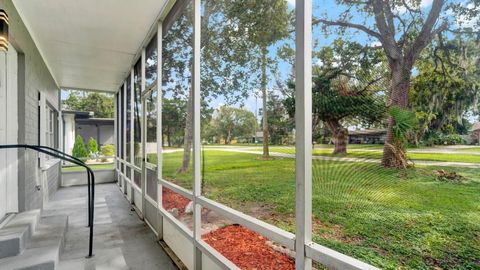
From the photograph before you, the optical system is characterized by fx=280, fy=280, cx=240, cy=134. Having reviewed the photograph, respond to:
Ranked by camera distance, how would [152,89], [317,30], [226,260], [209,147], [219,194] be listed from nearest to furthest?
[317,30], [226,260], [219,194], [209,147], [152,89]

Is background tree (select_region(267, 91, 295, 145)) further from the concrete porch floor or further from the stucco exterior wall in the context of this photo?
the stucco exterior wall

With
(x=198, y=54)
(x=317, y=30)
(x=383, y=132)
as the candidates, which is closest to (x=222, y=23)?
(x=198, y=54)

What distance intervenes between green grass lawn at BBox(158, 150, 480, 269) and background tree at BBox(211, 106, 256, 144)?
17.1 inches

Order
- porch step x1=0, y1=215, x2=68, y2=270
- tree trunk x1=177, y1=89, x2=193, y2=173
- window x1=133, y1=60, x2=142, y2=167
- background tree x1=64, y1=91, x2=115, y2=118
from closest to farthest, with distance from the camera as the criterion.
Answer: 1. porch step x1=0, y1=215, x2=68, y2=270
2. tree trunk x1=177, y1=89, x2=193, y2=173
3. window x1=133, y1=60, x2=142, y2=167
4. background tree x1=64, y1=91, x2=115, y2=118

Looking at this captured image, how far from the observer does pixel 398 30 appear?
102 cm

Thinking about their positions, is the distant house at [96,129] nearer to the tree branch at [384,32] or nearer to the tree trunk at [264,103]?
the tree trunk at [264,103]

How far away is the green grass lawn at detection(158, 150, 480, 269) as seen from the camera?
83cm

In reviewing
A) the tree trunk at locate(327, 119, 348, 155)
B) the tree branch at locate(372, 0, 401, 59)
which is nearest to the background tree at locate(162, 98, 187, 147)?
the tree trunk at locate(327, 119, 348, 155)

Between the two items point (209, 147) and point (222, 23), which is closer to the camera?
point (222, 23)

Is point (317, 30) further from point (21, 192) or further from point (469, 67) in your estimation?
point (21, 192)

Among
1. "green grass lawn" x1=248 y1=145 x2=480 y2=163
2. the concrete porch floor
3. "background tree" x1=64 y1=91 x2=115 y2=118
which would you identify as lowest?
the concrete porch floor

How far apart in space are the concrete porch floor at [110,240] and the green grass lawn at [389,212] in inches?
88.9

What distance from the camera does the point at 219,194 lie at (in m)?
2.38

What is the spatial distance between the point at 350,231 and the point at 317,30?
93cm
